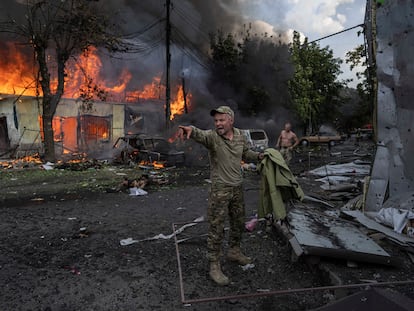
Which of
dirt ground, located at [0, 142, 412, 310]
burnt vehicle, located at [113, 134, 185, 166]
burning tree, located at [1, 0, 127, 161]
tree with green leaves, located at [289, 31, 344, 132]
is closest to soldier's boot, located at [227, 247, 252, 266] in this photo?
dirt ground, located at [0, 142, 412, 310]

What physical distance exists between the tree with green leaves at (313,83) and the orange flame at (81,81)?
9.22 meters

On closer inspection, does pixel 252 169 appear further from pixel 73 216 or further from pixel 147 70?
pixel 147 70

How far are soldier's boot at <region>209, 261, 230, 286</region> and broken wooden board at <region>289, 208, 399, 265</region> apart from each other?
0.84 meters

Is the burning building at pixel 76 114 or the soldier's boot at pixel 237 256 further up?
the burning building at pixel 76 114

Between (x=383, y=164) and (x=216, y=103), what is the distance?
2358 centimetres

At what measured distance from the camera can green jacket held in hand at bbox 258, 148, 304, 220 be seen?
3.71 m

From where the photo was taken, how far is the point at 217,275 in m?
3.60

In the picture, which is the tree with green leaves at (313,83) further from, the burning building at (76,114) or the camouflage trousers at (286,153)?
the camouflage trousers at (286,153)

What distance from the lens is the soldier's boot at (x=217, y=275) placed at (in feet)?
11.7

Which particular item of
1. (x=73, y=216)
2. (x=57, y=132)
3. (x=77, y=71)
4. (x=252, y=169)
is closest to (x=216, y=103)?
(x=77, y=71)

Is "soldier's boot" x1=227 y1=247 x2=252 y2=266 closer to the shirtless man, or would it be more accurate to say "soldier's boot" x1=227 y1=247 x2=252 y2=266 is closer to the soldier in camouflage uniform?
the soldier in camouflage uniform

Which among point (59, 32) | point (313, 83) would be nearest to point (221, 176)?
point (59, 32)

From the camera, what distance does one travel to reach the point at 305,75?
26828 mm

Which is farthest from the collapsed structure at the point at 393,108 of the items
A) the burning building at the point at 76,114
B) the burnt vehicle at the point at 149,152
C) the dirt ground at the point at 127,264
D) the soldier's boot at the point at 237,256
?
the burning building at the point at 76,114
